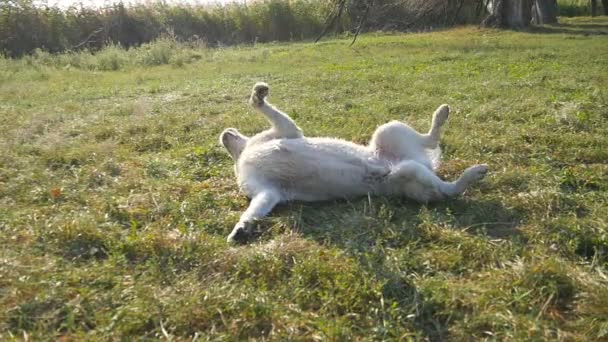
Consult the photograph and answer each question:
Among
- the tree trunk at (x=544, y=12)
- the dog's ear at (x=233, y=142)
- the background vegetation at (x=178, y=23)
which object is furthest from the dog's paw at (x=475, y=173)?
the tree trunk at (x=544, y=12)

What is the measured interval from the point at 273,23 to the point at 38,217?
2330 cm

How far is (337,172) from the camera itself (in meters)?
3.87

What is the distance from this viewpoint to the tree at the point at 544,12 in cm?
2320

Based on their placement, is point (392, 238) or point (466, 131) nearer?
point (392, 238)

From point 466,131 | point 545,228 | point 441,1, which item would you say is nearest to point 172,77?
point 441,1

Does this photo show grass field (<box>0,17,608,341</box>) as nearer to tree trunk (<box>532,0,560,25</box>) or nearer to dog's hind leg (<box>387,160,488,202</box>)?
dog's hind leg (<box>387,160,488,202</box>)

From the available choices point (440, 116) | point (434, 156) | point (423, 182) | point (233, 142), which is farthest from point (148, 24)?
point (423, 182)

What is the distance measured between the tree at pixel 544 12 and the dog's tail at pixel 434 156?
70.7ft

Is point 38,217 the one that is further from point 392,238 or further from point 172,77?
point 172,77

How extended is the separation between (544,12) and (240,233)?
957 inches

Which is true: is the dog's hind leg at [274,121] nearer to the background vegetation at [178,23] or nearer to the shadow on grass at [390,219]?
the shadow on grass at [390,219]

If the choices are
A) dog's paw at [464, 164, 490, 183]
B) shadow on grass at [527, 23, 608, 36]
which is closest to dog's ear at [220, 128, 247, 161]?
dog's paw at [464, 164, 490, 183]

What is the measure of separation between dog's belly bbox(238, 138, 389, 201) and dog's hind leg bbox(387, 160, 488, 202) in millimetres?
121

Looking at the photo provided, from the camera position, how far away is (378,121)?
20.4 ft
